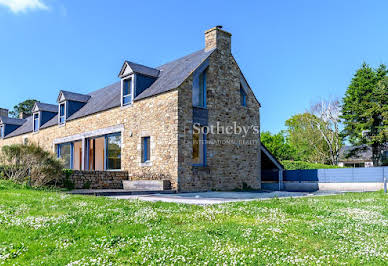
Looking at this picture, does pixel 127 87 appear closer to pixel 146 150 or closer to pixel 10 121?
pixel 146 150

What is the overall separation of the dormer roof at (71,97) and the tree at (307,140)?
32.2 meters

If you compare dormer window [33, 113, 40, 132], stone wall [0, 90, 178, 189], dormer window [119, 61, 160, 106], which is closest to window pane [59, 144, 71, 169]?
stone wall [0, 90, 178, 189]

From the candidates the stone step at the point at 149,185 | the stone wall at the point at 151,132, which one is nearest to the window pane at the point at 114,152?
the stone wall at the point at 151,132

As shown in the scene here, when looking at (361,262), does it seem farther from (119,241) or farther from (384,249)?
(119,241)

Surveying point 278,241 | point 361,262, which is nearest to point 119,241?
point 278,241

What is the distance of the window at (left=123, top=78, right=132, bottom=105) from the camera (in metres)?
Result: 19.7

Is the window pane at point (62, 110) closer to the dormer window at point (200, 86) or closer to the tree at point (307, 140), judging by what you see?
the dormer window at point (200, 86)

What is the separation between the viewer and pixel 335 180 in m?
22.8

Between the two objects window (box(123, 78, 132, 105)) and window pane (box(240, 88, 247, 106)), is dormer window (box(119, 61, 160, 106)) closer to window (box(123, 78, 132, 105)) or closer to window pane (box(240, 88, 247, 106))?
window (box(123, 78, 132, 105))

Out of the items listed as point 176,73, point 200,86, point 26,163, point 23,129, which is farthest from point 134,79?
point 23,129

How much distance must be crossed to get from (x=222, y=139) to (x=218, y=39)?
548 centimetres

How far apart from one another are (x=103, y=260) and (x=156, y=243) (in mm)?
907

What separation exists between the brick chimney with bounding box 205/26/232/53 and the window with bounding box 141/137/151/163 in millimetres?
6129

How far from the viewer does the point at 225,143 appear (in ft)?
61.2
